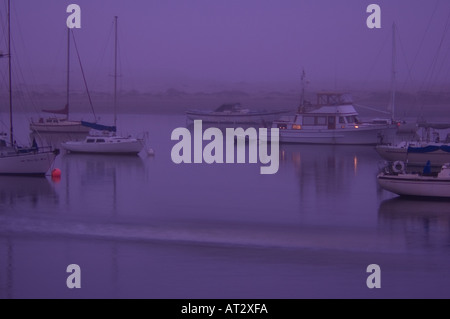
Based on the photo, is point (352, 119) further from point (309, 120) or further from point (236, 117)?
point (236, 117)

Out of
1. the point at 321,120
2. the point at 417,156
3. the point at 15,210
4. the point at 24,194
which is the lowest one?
the point at 15,210

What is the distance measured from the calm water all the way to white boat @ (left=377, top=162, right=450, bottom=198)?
0.37 metres

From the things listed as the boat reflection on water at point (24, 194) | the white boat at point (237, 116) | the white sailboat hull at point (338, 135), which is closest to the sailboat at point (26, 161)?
the boat reflection on water at point (24, 194)

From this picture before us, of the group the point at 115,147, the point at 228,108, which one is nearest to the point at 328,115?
the point at 115,147

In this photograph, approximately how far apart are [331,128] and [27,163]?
25.4 meters

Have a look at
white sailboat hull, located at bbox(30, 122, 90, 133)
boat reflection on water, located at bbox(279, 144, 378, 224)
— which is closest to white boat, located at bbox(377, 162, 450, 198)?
boat reflection on water, located at bbox(279, 144, 378, 224)

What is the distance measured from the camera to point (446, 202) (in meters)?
18.5

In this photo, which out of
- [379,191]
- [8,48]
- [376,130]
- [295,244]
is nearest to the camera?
[295,244]

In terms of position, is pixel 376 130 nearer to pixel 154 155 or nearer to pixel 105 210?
pixel 154 155

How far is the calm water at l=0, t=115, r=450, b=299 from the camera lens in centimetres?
1081

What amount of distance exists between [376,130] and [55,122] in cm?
3053

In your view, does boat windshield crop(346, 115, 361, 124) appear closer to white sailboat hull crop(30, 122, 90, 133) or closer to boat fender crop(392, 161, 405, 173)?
white sailboat hull crop(30, 122, 90, 133)

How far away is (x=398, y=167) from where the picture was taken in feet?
65.2
